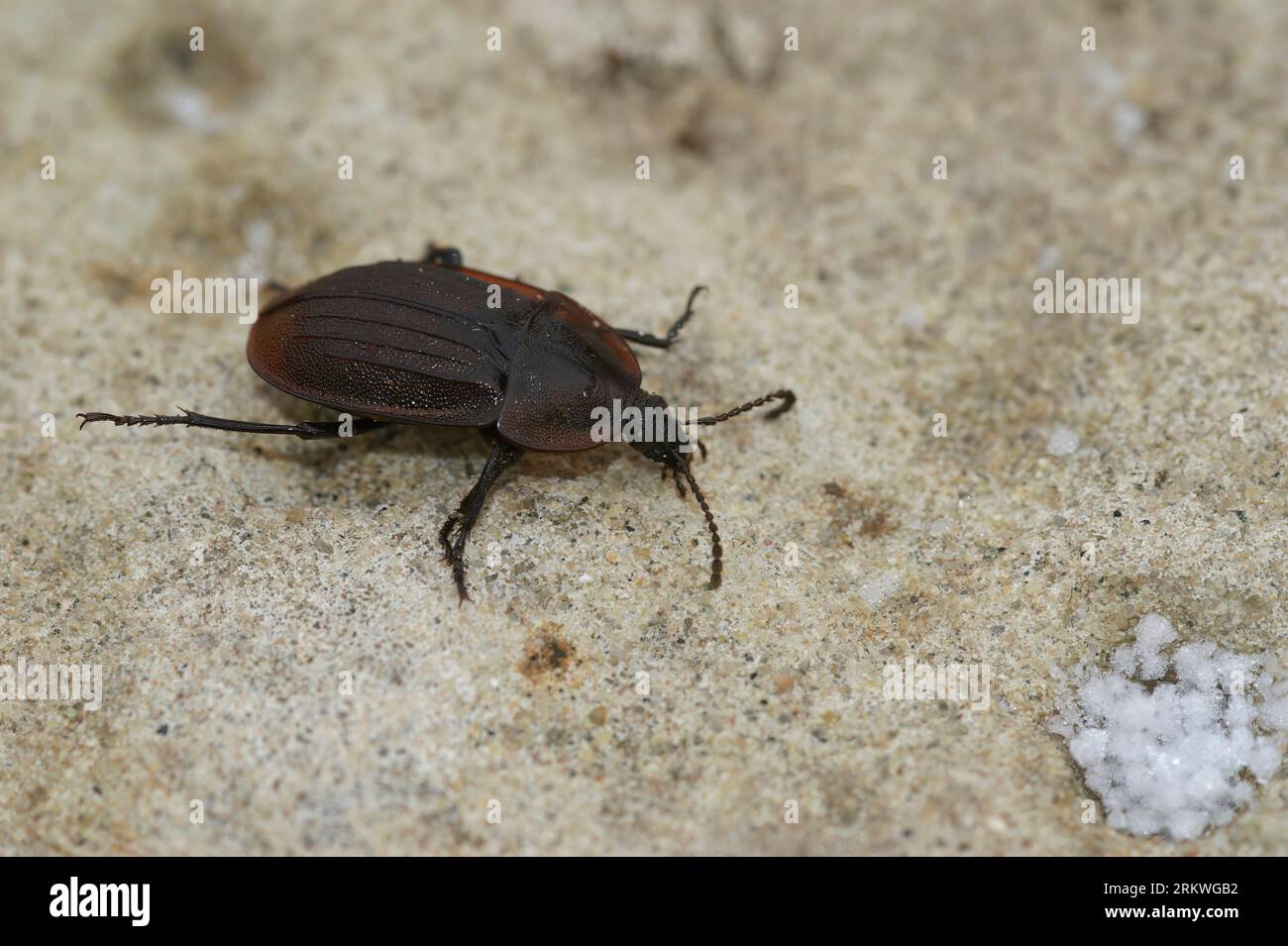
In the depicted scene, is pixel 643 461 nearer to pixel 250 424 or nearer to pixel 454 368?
pixel 454 368

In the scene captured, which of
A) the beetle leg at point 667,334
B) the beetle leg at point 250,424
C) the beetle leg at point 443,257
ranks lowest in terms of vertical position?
the beetle leg at point 250,424

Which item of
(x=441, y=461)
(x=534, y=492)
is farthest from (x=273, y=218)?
(x=534, y=492)

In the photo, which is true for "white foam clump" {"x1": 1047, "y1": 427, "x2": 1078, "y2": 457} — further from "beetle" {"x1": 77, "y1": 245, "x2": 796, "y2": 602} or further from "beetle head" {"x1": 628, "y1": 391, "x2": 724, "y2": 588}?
"beetle head" {"x1": 628, "y1": 391, "x2": 724, "y2": 588}

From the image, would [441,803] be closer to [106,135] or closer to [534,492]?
[534,492]

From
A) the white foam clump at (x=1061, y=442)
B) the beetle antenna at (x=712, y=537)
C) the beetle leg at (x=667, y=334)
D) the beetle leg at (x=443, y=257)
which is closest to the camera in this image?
the beetle antenna at (x=712, y=537)

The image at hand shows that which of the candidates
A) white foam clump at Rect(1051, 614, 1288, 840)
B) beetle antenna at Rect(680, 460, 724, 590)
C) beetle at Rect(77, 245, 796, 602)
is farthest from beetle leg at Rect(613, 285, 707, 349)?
white foam clump at Rect(1051, 614, 1288, 840)

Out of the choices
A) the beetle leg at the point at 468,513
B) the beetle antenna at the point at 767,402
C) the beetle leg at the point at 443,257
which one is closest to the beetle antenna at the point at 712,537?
the beetle antenna at the point at 767,402

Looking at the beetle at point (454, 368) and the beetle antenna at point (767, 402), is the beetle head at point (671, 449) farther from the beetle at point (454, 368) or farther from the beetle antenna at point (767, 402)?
the beetle antenna at point (767, 402)
